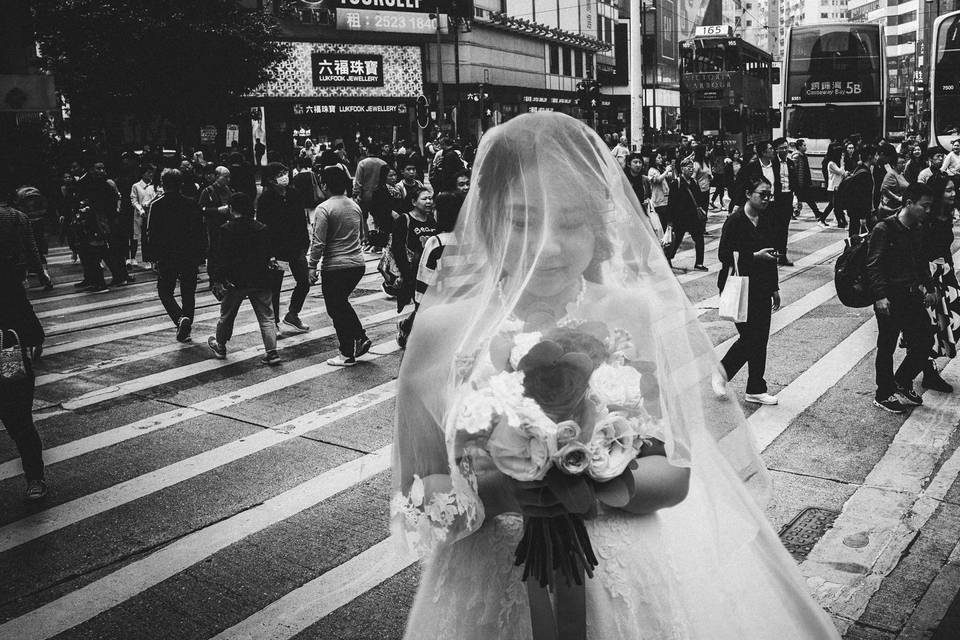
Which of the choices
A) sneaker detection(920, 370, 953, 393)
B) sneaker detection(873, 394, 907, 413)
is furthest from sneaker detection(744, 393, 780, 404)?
sneaker detection(920, 370, 953, 393)

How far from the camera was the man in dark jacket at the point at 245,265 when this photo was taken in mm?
9398

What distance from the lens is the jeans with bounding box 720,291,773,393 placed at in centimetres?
761

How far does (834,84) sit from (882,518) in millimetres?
23221

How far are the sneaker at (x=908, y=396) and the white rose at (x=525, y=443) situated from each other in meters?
6.46

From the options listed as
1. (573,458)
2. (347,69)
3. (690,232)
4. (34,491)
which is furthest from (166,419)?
(347,69)

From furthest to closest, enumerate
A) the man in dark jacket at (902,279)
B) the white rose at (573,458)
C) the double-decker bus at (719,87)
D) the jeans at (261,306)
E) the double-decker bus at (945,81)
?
the double-decker bus at (719,87), the double-decker bus at (945,81), the jeans at (261,306), the man in dark jacket at (902,279), the white rose at (573,458)

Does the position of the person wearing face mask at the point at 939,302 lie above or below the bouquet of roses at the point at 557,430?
below

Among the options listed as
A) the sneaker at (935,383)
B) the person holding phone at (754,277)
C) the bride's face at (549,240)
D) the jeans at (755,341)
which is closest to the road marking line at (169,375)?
the person holding phone at (754,277)

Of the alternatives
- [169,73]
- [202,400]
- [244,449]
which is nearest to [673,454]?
[244,449]

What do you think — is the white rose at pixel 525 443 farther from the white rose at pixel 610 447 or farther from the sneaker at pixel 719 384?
the sneaker at pixel 719 384

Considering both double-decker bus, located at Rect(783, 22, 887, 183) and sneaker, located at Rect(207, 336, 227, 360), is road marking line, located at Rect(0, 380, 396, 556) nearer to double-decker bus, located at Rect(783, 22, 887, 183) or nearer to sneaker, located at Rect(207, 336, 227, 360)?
sneaker, located at Rect(207, 336, 227, 360)

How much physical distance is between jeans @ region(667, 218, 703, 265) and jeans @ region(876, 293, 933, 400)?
7.10m

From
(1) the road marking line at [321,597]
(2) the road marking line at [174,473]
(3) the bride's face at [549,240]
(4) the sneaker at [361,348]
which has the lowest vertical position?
(1) the road marking line at [321,597]

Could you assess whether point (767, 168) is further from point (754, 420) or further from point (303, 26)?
point (303, 26)
